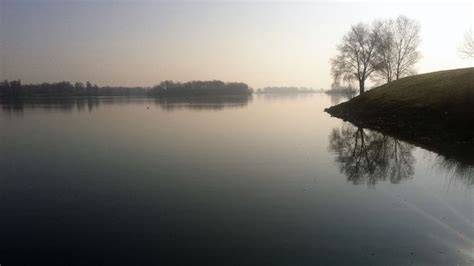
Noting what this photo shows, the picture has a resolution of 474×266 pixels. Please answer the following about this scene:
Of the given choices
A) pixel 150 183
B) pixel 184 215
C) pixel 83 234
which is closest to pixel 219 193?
pixel 184 215

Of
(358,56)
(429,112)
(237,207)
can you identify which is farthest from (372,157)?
(358,56)

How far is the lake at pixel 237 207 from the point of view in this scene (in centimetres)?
1132

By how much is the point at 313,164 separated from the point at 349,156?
4.73 meters

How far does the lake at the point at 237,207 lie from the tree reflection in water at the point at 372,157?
0.53 feet

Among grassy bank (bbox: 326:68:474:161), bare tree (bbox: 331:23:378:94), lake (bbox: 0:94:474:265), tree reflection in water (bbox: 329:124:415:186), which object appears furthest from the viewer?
bare tree (bbox: 331:23:378:94)

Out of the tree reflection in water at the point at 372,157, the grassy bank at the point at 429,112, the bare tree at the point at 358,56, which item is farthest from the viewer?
the bare tree at the point at 358,56

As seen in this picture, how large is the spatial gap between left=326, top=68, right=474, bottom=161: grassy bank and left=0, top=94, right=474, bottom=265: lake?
3.73 metres

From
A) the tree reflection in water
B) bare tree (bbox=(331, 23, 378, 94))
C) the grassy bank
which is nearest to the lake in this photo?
the tree reflection in water

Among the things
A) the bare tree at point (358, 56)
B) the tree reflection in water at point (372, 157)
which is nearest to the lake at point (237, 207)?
the tree reflection in water at point (372, 157)

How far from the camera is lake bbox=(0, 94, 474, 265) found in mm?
11320

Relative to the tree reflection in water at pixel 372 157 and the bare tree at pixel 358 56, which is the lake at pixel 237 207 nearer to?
the tree reflection in water at pixel 372 157

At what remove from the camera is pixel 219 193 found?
17.7 metres

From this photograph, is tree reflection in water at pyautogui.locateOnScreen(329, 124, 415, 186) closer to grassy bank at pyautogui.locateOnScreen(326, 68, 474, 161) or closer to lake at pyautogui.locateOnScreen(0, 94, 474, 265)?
lake at pyautogui.locateOnScreen(0, 94, 474, 265)

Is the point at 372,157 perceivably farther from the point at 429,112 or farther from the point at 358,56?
the point at 358,56
